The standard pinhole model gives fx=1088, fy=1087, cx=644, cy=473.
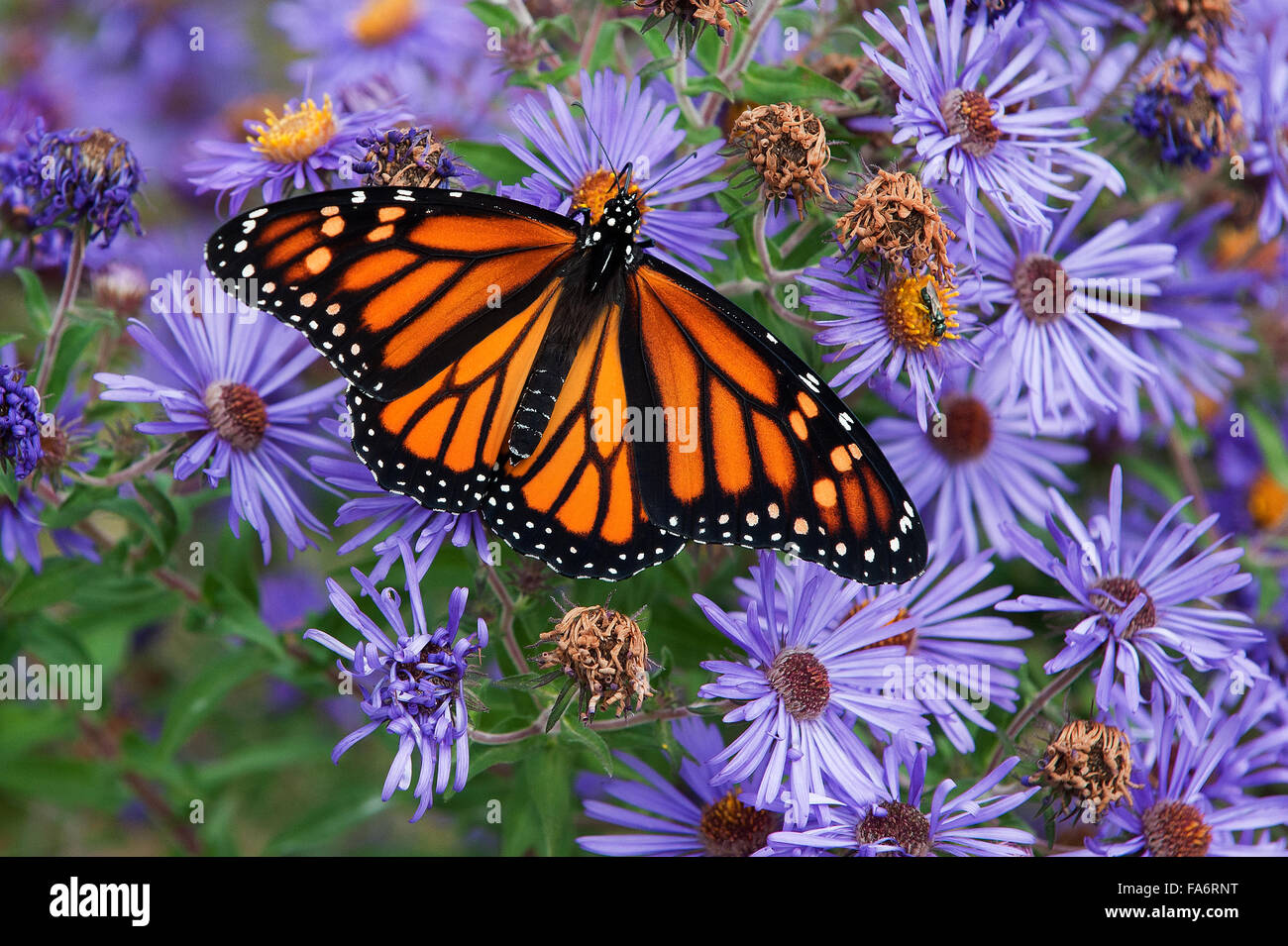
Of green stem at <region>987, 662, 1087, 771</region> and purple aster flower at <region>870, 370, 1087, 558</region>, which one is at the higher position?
purple aster flower at <region>870, 370, 1087, 558</region>

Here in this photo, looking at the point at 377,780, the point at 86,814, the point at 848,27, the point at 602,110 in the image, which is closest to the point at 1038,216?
the point at 848,27

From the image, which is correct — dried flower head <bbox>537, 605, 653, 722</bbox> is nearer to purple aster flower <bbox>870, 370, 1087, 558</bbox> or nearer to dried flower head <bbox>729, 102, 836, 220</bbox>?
dried flower head <bbox>729, 102, 836, 220</bbox>

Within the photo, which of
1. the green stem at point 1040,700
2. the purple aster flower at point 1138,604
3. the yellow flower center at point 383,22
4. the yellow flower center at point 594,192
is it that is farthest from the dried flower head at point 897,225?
the yellow flower center at point 383,22

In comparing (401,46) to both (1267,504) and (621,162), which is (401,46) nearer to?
(621,162)

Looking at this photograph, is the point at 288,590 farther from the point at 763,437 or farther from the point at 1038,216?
the point at 1038,216

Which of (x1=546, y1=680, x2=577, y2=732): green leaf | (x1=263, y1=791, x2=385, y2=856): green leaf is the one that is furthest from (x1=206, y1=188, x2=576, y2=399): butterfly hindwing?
(x1=263, y1=791, x2=385, y2=856): green leaf
